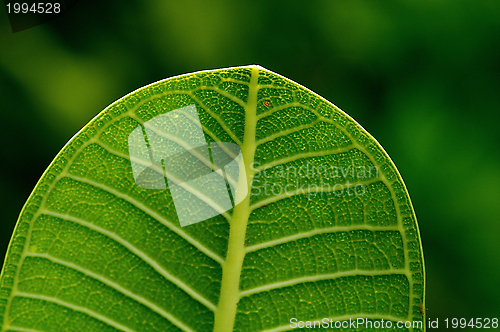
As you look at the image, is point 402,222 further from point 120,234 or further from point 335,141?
point 120,234

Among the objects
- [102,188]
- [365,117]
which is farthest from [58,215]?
[365,117]

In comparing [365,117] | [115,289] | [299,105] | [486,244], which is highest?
[365,117]

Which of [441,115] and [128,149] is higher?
[441,115]

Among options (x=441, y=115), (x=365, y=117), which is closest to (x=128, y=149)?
(x=365, y=117)

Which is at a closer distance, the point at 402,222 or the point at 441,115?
the point at 402,222
